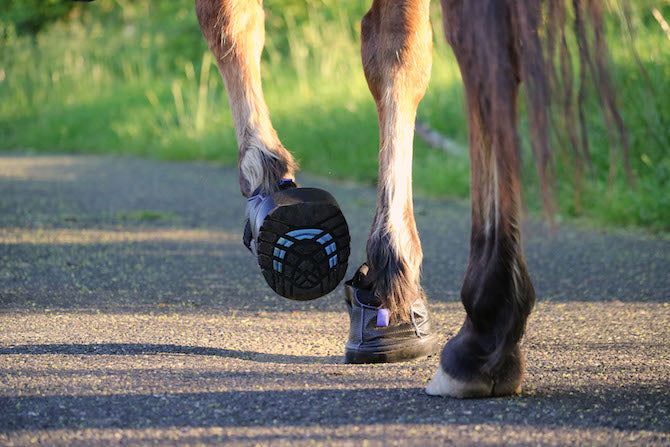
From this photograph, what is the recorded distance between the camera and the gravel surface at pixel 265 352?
1491 millimetres

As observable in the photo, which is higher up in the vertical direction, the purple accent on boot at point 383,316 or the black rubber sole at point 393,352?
the purple accent on boot at point 383,316

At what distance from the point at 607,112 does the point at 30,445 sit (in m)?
1.17

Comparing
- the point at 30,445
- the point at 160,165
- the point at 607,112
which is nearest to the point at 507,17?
the point at 607,112

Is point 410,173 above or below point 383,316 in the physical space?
above

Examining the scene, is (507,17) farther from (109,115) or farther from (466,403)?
(109,115)

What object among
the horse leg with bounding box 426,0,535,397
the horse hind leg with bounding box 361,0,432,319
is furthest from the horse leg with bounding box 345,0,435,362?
the horse leg with bounding box 426,0,535,397

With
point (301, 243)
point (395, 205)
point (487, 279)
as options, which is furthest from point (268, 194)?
point (487, 279)

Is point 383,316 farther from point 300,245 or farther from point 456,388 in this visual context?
point 456,388

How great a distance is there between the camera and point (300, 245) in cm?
210

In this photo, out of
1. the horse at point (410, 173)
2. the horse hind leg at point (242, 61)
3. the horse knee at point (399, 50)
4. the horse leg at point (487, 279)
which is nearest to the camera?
the horse at point (410, 173)

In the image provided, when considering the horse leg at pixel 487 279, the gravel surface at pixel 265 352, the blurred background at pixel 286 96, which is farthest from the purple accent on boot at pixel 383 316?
the blurred background at pixel 286 96

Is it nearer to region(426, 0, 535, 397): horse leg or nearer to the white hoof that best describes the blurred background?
region(426, 0, 535, 397): horse leg

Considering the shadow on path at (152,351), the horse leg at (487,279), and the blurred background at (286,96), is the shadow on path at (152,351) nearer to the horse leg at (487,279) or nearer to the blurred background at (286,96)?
the horse leg at (487,279)

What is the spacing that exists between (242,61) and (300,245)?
0.78m
